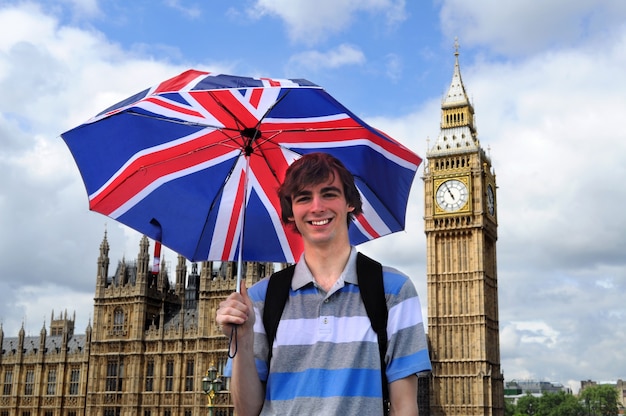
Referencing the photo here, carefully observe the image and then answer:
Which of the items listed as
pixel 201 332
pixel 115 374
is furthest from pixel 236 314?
pixel 115 374

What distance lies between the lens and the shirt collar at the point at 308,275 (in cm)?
419

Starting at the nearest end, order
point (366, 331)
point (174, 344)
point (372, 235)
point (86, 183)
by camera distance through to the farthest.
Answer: point (366, 331) → point (86, 183) → point (372, 235) → point (174, 344)

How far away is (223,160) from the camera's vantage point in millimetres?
5434

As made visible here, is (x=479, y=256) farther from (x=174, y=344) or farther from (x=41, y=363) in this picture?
(x=41, y=363)

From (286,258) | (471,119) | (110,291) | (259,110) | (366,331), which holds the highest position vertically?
(471,119)

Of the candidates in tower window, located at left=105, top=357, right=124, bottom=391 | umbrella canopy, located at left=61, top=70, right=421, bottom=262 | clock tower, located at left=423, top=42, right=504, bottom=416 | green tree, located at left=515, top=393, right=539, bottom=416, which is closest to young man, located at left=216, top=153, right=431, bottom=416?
umbrella canopy, located at left=61, top=70, right=421, bottom=262

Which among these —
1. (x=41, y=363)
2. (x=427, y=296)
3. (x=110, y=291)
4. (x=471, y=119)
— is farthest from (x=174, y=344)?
(x=471, y=119)

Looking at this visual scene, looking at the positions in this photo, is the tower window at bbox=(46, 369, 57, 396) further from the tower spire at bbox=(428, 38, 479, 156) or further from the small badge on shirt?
the small badge on shirt

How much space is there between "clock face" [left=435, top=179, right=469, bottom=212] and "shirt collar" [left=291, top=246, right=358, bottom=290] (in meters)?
55.0

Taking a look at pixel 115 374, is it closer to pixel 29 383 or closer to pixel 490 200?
pixel 29 383

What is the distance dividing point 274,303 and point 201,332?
4326 cm

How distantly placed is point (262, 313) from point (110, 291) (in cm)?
4712

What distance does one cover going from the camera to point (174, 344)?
1865 inches

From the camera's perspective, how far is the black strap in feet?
13.3
